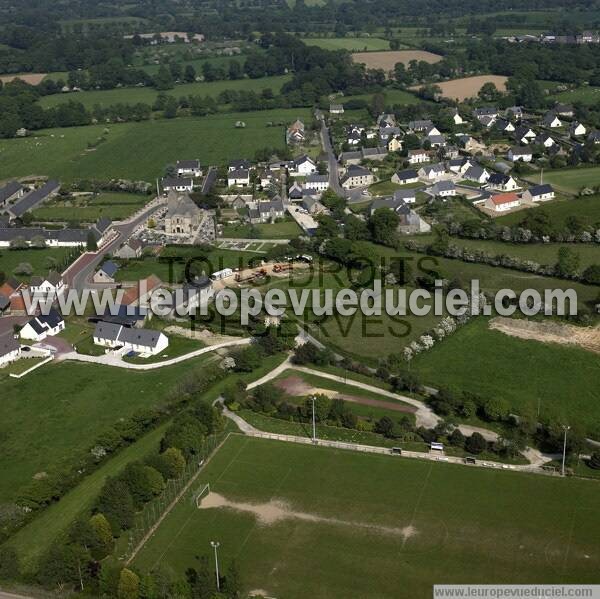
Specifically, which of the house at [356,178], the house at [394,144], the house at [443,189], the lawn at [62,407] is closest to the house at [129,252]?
the lawn at [62,407]

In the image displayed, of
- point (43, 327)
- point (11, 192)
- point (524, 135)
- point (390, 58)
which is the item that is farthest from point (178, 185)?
point (390, 58)

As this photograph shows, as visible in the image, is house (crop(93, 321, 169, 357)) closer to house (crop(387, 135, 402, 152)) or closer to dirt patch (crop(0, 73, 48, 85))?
house (crop(387, 135, 402, 152))

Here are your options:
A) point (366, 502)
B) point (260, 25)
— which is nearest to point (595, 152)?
point (366, 502)

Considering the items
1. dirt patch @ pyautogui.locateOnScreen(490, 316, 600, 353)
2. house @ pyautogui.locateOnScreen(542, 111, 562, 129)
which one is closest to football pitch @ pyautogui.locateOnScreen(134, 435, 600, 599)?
dirt patch @ pyautogui.locateOnScreen(490, 316, 600, 353)

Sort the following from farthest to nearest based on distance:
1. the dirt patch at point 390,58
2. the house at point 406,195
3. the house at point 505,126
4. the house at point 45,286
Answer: the dirt patch at point 390,58 → the house at point 505,126 → the house at point 406,195 → the house at point 45,286

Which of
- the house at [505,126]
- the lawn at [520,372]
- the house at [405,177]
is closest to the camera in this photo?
the lawn at [520,372]

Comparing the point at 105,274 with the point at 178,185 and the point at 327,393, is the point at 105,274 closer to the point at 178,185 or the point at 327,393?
the point at 327,393

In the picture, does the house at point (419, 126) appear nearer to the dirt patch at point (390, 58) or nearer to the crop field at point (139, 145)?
the crop field at point (139, 145)
